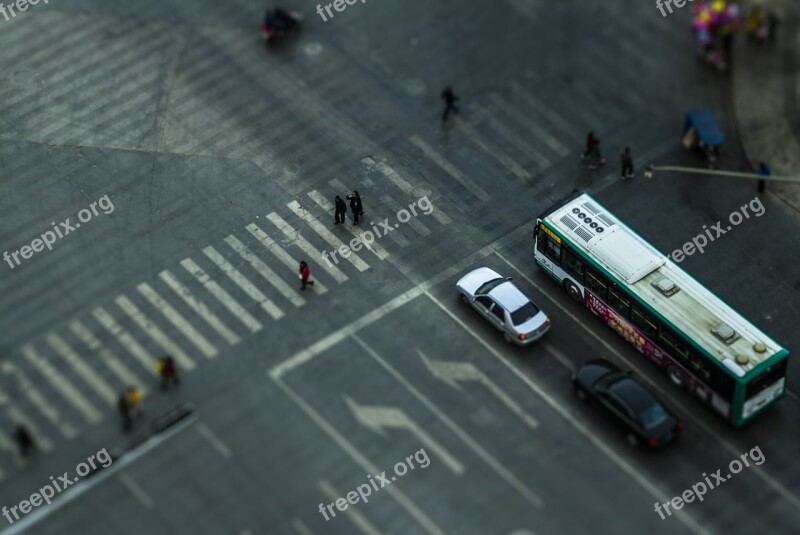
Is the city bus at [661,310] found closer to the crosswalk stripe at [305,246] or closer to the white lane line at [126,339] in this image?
the crosswalk stripe at [305,246]

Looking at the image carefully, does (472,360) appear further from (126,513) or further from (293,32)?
(293,32)

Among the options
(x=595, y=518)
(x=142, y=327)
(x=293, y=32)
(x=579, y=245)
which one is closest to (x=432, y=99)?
(x=293, y=32)

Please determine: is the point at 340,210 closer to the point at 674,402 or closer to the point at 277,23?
the point at 277,23

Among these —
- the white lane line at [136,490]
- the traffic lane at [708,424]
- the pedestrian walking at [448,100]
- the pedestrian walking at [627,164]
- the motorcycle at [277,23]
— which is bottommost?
the traffic lane at [708,424]

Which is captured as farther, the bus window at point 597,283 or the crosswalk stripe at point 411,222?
the crosswalk stripe at point 411,222

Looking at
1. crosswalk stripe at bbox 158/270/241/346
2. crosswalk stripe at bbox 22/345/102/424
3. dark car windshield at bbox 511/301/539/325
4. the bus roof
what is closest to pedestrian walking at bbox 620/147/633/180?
the bus roof

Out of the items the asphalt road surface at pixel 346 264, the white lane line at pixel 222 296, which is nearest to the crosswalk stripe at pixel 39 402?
the asphalt road surface at pixel 346 264

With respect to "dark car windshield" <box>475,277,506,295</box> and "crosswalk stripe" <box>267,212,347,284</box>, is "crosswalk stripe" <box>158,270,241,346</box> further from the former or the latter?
"dark car windshield" <box>475,277,506,295</box>
